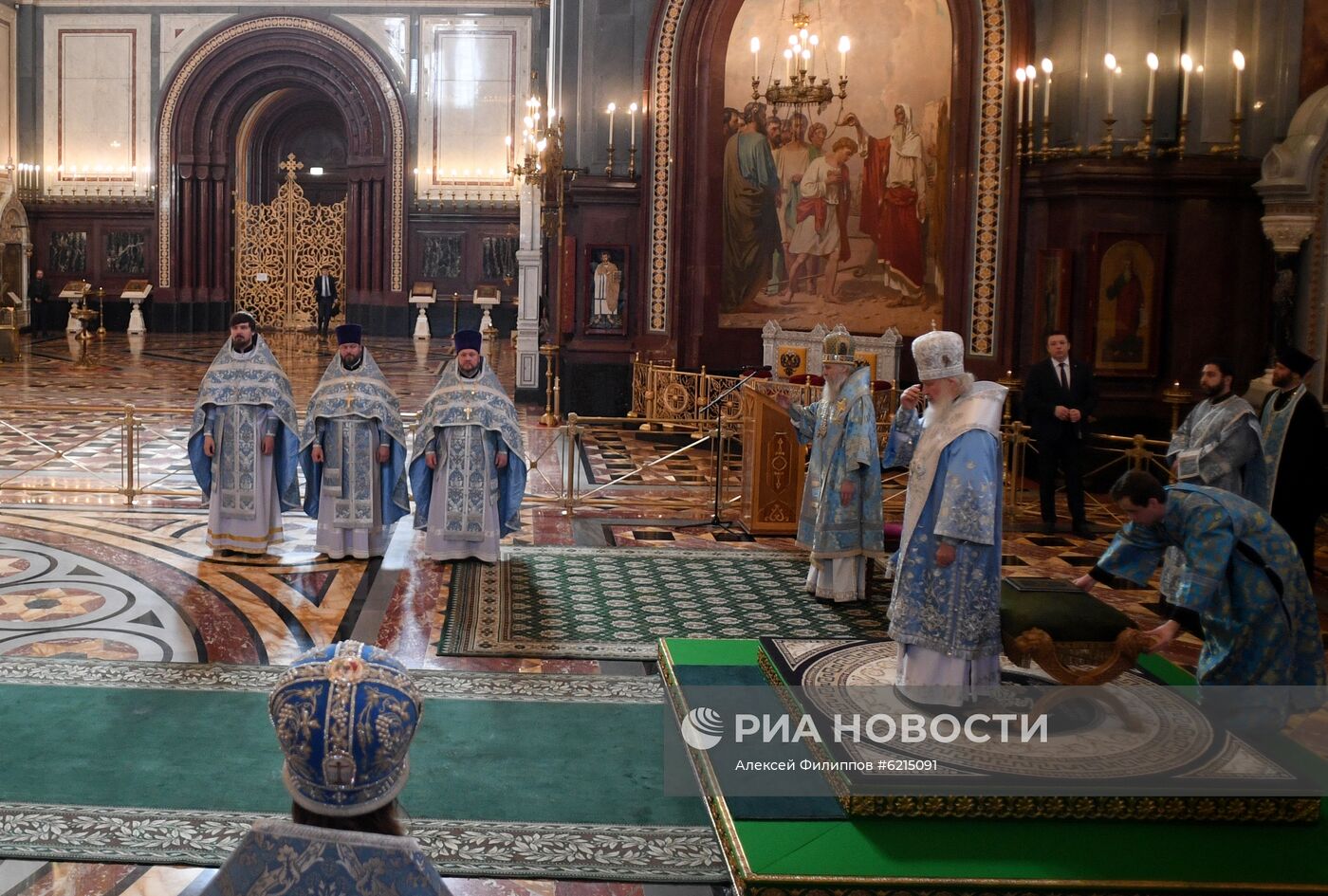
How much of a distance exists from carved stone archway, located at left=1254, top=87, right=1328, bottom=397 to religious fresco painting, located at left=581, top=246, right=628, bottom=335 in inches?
258

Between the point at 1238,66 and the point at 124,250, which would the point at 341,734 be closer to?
the point at 1238,66

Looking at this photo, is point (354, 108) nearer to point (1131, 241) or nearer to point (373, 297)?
point (373, 297)

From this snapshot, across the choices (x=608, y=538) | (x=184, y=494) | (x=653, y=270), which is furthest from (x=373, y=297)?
(x=608, y=538)

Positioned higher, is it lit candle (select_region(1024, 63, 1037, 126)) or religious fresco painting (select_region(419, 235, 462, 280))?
lit candle (select_region(1024, 63, 1037, 126))

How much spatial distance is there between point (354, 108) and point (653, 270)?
48.8 feet

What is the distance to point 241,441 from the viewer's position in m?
8.38

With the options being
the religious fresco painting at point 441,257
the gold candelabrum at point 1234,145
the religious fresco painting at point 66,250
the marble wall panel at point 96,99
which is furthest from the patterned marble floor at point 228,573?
the marble wall panel at point 96,99

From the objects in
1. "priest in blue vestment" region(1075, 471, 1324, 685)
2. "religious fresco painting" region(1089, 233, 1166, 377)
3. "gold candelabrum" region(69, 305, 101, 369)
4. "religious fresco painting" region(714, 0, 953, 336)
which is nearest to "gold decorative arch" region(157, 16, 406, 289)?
"gold candelabrum" region(69, 305, 101, 369)

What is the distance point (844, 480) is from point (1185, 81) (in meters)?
6.99

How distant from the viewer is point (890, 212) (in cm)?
1532

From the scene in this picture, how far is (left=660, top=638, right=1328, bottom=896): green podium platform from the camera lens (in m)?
3.88

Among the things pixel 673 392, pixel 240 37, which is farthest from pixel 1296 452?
pixel 240 37

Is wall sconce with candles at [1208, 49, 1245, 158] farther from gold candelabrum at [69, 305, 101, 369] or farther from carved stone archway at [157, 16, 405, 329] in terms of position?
carved stone archway at [157, 16, 405, 329]

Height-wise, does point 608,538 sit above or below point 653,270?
below
